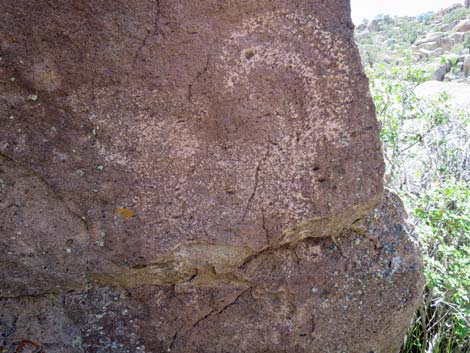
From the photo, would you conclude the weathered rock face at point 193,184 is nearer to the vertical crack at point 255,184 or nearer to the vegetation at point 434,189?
the vertical crack at point 255,184

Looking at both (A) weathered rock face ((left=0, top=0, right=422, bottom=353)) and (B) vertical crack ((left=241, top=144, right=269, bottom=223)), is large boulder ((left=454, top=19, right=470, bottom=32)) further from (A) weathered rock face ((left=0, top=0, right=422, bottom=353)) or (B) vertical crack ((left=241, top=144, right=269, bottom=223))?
(B) vertical crack ((left=241, top=144, right=269, bottom=223))

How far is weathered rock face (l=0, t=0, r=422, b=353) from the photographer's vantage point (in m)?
1.28

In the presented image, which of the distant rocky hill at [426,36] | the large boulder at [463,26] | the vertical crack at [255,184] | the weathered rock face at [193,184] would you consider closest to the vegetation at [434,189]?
the weathered rock face at [193,184]

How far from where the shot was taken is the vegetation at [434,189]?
1931mm

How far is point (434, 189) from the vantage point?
229cm

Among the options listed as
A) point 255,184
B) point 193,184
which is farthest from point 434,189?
point 193,184

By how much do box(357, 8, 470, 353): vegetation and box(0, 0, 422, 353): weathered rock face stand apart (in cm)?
44

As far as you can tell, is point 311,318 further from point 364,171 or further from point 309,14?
point 309,14

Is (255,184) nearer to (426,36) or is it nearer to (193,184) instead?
(193,184)

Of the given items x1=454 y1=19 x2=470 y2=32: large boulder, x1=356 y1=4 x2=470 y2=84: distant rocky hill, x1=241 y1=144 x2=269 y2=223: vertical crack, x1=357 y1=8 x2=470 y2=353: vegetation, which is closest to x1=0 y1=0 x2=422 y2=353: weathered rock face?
x1=241 y1=144 x2=269 y2=223: vertical crack

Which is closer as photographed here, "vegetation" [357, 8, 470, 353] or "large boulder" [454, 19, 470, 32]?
"vegetation" [357, 8, 470, 353]

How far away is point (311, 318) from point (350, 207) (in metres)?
0.39

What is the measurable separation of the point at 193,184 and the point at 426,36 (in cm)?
1883

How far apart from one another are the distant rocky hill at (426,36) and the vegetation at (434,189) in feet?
25.9
